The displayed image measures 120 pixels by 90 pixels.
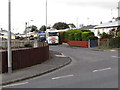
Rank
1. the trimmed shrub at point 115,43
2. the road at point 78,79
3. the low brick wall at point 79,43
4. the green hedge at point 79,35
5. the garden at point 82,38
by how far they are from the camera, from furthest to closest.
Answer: the green hedge at point 79,35
the low brick wall at point 79,43
the garden at point 82,38
the trimmed shrub at point 115,43
the road at point 78,79

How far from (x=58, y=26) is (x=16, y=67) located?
122946 mm

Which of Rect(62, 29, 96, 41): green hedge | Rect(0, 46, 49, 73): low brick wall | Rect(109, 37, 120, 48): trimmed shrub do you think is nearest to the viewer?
Rect(0, 46, 49, 73): low brick wall

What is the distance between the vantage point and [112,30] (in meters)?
53.0

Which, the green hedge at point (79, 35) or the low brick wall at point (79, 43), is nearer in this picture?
the low brick wall at point (79, 43)

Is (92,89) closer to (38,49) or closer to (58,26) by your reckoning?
(38,49)

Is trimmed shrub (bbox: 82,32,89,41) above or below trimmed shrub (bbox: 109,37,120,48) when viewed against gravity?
above

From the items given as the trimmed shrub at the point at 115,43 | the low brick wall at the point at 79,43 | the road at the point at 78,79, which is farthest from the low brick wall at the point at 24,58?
the low brick wall at the point at 79,43

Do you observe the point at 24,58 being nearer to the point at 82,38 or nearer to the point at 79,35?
the point at 82,38

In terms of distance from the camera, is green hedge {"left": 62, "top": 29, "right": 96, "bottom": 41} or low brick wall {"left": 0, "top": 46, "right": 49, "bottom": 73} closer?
low brick wall {"left": 0, "top": 46, "right": 49, "bottom": 73}

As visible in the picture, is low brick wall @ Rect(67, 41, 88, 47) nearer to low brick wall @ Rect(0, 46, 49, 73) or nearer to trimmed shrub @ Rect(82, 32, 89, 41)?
trimmed shrub @ Rect(82, 32, 89, 41)

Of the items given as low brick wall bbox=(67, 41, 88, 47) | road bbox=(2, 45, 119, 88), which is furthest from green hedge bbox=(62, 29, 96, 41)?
road bbox=(2, 45, 119, 88)

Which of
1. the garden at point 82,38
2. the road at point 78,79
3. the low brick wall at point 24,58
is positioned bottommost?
the road at point 78,79

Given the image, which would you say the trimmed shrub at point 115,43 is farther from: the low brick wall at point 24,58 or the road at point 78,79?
the road at point 78,79

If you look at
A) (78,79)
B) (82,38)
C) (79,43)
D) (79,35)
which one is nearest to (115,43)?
(82,38)
